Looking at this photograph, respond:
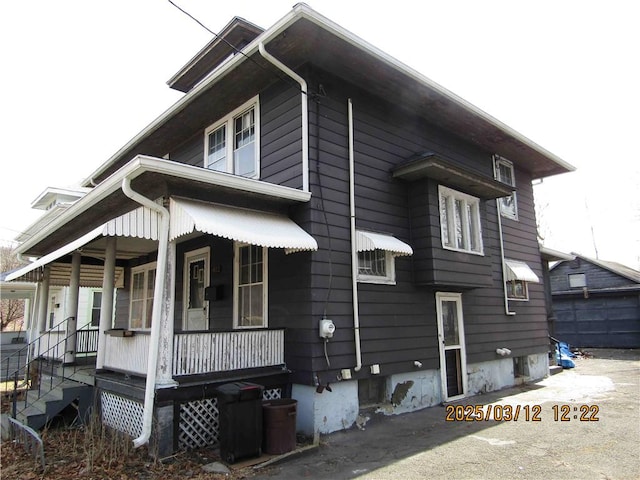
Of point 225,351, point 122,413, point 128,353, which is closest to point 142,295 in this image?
point 128,353

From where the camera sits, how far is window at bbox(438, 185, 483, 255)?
329 inches

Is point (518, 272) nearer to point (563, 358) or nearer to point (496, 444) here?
point (563, 358)

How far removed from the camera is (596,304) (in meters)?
19.1

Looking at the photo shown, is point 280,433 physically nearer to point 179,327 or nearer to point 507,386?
point 179,327

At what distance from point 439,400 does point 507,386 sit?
284 centimetres

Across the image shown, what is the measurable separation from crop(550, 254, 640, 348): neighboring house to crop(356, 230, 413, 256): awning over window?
1557cm

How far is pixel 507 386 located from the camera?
1008cm

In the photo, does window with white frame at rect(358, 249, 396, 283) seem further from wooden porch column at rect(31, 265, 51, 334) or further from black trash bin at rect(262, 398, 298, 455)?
wooden porch column at rect(31, 265, 51, 334)

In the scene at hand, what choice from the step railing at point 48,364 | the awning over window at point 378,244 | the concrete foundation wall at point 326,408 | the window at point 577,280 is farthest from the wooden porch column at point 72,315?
the window at point 577,280

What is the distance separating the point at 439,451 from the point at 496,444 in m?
0.85

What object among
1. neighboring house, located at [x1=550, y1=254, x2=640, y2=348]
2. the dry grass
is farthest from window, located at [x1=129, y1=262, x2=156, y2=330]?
neighboring house, located at [x1=550, y1=254, x2=640, y2=348]

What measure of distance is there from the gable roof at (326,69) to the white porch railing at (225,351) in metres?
4.31

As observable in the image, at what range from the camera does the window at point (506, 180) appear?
1119 cm

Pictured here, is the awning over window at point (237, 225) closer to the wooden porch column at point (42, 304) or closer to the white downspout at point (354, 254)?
the white downspout at point (354, 254)
